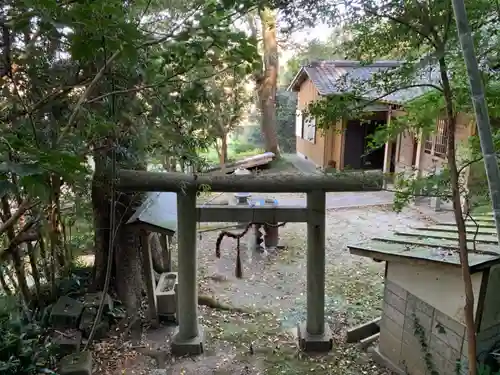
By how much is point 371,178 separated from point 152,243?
4114 mm

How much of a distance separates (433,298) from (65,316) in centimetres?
408

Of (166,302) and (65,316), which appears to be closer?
(65,316)

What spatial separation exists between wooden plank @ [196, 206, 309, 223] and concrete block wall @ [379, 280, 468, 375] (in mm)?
1282

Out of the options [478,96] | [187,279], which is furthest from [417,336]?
[478,96]

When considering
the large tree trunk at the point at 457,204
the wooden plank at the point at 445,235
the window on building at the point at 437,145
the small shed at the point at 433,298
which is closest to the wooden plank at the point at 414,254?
the small shed at the point at 433,298

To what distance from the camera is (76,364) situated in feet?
13.9

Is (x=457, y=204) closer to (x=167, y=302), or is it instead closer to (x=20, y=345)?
(x=20, y=345)

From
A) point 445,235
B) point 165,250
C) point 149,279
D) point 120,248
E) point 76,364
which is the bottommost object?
point 76,364

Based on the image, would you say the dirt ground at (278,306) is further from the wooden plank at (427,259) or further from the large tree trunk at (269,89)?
the large tree trunk at (269,89)

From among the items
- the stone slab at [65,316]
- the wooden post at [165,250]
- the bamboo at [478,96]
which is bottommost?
the stone slab at [65,316]

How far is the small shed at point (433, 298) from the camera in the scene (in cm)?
373

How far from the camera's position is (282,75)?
79.6 ft

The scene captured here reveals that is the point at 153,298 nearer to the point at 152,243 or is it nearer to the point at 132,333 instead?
the point at 132,333

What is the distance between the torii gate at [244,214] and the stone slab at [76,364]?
112 cm
